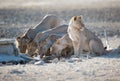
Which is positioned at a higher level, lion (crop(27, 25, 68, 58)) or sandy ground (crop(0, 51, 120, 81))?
lion (crop(27, 25, 68, 58))

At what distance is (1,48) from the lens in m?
13.0

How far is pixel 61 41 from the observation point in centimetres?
Result: 1385

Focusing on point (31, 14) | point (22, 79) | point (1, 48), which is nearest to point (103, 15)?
point (31, 14)

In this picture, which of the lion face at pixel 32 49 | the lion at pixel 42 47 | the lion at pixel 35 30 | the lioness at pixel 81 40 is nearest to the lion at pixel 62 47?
the lion at pixel 42 47

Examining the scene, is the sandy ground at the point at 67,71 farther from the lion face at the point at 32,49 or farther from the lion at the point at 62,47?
the lion face at the point at 32,49

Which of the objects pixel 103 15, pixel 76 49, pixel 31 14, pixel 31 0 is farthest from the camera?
pixel 31 0

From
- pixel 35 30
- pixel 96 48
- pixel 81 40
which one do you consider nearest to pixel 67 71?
pixel 96 48

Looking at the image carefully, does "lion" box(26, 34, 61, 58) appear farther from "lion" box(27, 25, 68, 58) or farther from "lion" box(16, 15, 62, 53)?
"lion" box(16, 15, 62, 53)

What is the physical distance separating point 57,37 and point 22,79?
480 cm

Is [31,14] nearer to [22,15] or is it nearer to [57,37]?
[22,15]

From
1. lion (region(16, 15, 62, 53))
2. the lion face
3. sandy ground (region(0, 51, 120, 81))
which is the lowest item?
sandy ground (region(0, 51, 120, 81))

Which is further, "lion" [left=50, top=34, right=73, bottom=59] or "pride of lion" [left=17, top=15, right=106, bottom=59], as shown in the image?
"lion" [left=50, top=34, right=73, bottom=59]

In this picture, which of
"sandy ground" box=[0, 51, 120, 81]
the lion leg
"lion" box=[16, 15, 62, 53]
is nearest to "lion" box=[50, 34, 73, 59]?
the lion leg

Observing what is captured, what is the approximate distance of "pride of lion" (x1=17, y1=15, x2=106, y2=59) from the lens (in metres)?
13.4
